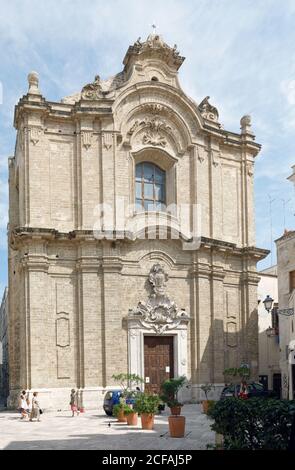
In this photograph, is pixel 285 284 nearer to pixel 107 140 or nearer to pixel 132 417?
pixel 107 140

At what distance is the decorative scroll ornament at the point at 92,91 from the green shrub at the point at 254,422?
20007mm

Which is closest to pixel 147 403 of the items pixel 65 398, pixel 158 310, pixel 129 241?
pixel 65 398

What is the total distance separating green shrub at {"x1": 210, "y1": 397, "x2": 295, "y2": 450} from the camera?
415 inches

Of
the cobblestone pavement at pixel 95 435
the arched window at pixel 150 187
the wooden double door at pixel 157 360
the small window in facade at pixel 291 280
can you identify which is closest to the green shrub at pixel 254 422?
the cobblestone pavement at pixel 95 435

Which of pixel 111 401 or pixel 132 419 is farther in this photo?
pixel 111 401

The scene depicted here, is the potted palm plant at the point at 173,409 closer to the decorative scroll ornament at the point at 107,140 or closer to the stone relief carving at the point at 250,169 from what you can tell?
the decorative scroll ornament at the point at 107,140

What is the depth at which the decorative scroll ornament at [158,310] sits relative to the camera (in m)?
28.9

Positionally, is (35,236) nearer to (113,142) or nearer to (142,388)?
(113,142)

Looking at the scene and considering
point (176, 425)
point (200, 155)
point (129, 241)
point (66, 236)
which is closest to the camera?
point (176, 425)

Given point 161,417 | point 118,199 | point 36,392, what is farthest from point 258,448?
point 118,199

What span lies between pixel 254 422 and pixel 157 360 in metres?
18.3

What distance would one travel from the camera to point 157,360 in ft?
96.4

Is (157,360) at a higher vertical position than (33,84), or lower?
lower
